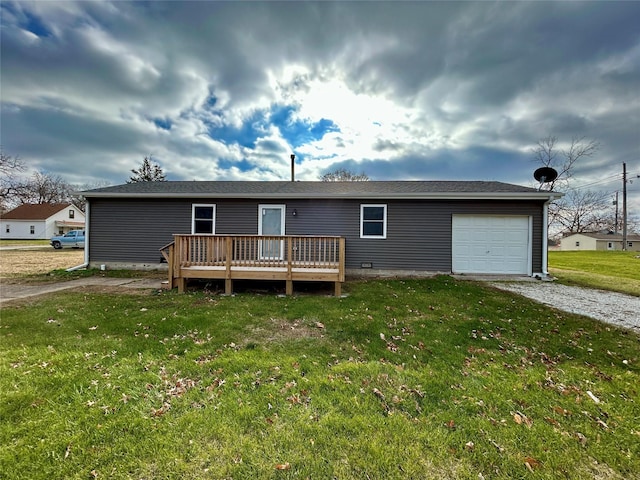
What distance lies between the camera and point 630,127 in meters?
16.7

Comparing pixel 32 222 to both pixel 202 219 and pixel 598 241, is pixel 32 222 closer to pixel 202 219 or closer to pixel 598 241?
pixel 202 219

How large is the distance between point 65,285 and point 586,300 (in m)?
13.1

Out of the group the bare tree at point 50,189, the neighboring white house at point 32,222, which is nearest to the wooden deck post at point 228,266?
the neighboring white house at point 32,222

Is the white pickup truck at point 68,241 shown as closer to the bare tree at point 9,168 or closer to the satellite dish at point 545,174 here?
the bare tree at point 9,168

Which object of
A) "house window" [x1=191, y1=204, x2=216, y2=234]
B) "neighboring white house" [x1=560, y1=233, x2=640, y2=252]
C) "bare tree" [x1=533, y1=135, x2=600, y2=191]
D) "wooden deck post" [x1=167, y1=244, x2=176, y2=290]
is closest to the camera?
"wooden deck post" [x1=167, y1=244, x2=176, y2=290]

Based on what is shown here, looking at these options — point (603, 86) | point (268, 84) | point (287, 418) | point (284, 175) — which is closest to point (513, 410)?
point (287, 418)

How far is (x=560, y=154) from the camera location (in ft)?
69.5

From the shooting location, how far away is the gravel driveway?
5.15 metres

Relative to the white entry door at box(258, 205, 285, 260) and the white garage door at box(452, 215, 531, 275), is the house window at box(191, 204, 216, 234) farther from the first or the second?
Answer: the white garage door at box(452, 215, 531, 275)

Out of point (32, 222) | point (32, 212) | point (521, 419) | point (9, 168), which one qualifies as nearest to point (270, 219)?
point (521, 419)

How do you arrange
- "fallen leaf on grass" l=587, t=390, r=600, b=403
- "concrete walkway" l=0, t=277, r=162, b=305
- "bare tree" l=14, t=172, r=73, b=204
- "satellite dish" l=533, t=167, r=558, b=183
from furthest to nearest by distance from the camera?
1. "bare tree" l=14, t=172, r=73, b=204
2. "satellite dish" l=533, t=167, r=558, b=183
3. "concrete walkway" l=0, t=277, r=162, b=305
4. "fallen leaf on grass" l=587, t=390, r=600, b=403

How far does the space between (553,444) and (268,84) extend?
12.3 metres

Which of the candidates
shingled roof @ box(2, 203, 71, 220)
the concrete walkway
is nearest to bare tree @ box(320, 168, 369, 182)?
the concrete walkway

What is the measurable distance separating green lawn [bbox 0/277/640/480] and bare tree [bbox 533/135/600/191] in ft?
72.9
